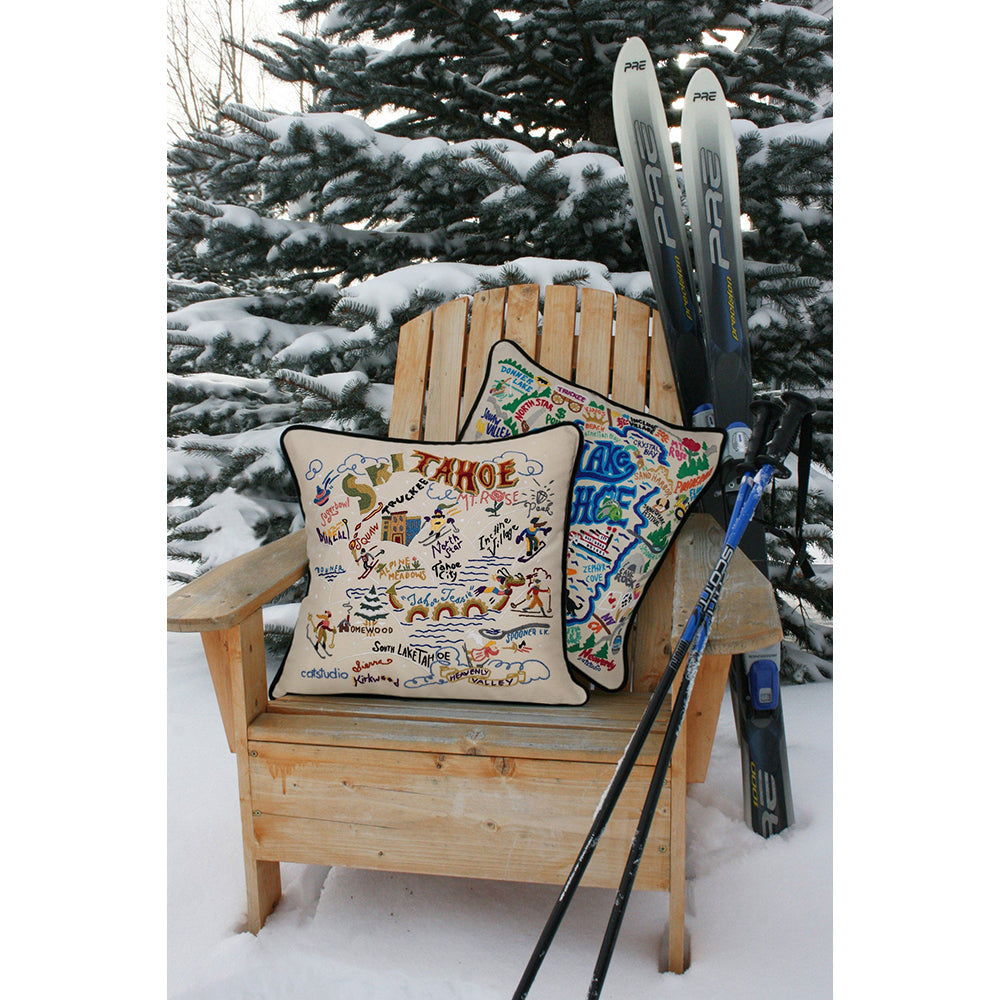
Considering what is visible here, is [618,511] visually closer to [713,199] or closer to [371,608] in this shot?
[371,608]

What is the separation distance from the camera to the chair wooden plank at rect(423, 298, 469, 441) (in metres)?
1.59

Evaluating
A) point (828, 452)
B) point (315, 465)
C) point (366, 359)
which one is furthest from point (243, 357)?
point (828, 452)

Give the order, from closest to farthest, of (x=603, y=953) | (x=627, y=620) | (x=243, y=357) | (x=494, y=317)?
(x=603, y=953) < (x=627, y=620) < (x=494, y=317) < (x=243, y=357)

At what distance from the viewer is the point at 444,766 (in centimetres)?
102

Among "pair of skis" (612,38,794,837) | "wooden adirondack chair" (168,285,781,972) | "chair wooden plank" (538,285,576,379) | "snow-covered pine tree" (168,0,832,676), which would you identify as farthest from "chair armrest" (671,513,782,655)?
"snow-covered pine tree" (168,0,832,676)

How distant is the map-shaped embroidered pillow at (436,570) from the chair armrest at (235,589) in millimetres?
65

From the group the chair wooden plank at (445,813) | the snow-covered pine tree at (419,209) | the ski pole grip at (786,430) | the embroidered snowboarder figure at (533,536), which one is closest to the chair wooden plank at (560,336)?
the snow-covered pine tree at (419,209)

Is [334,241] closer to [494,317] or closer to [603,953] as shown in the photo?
[494,317]

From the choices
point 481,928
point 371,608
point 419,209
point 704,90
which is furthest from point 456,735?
point 419,209

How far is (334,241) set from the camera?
7.25ft

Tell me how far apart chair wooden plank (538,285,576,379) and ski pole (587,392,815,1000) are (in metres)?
0.63

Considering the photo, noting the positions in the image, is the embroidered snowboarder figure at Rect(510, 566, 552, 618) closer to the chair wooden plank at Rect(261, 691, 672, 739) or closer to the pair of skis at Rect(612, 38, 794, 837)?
the chair wooden plank at Rect(261, 691, 672, 739)

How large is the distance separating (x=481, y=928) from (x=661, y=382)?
43.0 inches
